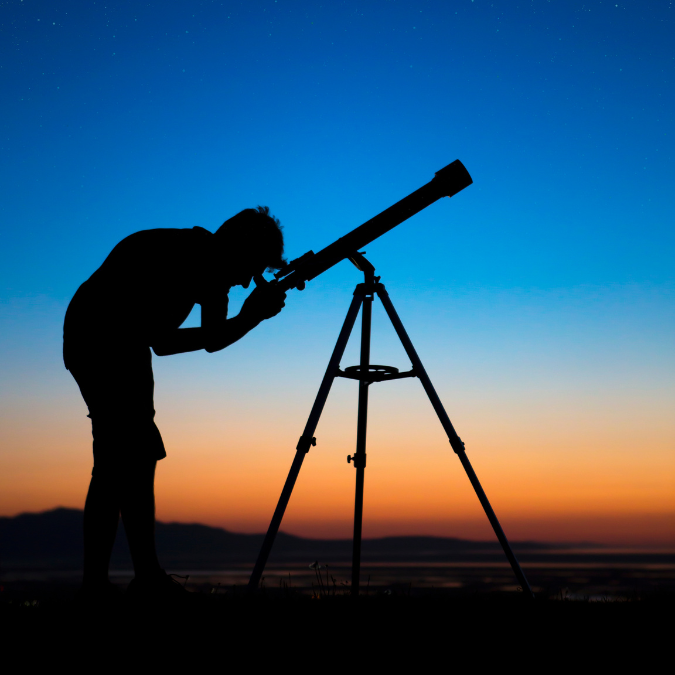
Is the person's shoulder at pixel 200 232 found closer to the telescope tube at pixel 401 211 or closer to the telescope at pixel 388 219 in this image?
the telescope at pixel 388 219

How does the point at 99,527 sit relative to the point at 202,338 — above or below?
below

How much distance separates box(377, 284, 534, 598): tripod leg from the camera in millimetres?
4085

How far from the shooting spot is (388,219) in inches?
176

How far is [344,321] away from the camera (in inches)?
179

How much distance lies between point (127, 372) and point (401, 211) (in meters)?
2.25

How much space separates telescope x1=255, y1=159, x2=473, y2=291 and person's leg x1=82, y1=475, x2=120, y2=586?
74.5 inches

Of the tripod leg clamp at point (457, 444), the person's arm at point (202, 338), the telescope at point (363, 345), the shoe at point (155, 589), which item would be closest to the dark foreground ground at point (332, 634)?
the shoe at point (155, 589)

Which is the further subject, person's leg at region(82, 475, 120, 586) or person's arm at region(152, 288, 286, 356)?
person's arm at region(152, 288, 286, 356)

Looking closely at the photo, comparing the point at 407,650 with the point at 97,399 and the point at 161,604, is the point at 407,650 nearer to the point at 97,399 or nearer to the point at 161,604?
the point at 161,604

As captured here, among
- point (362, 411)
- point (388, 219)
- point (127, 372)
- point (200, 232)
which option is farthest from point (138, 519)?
point (388, 219)

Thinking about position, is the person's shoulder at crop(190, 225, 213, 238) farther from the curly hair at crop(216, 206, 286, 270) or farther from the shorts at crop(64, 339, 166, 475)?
the shorts at crop(64, 339, 166, 475)

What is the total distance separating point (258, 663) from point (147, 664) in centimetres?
44

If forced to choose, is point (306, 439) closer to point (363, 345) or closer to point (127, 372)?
point (363, 345)

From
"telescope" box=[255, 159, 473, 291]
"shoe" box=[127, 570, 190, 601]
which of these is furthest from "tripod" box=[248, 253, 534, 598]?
"shoe" box=[127, 570, 190, 601]
